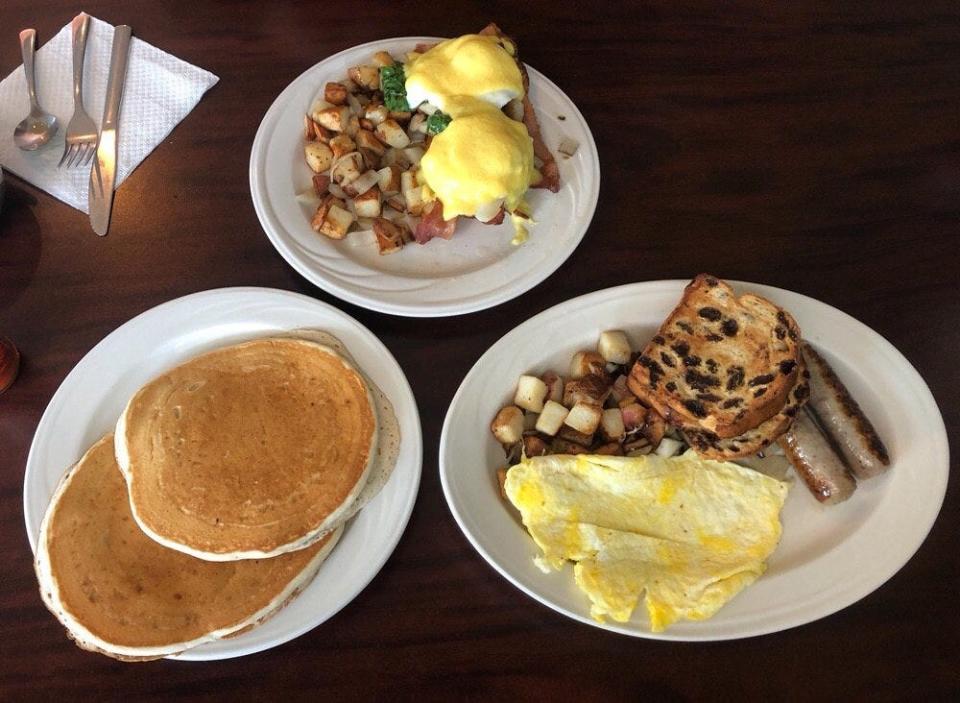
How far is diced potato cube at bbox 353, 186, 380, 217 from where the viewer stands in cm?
178

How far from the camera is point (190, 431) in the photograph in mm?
1432

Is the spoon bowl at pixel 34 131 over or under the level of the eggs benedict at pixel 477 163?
under

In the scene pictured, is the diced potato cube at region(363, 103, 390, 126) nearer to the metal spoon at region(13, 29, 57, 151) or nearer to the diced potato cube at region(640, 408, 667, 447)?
the metal spoon at region(13, 29, 57, 151)

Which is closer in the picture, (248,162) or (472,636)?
(472,636)

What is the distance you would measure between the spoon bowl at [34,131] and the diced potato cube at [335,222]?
0.85 m

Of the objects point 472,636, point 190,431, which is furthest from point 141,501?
point 472,636

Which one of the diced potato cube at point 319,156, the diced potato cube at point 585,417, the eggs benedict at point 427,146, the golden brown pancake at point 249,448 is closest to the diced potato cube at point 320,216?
the eggs benedict at point 427,146

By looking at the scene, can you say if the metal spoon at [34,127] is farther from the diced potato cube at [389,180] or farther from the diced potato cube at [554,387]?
the diced potato cube at [554,387]

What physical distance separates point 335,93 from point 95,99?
2.42 feet

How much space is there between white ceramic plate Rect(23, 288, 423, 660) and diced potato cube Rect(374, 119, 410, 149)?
533mm

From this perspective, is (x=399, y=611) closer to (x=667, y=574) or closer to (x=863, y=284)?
(x=667, y=574)

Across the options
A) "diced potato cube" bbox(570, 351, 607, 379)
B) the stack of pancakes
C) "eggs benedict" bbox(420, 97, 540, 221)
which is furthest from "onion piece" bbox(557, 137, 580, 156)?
the stack of pancakes

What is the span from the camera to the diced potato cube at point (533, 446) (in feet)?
5.14

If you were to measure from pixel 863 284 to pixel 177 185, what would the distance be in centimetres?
190
